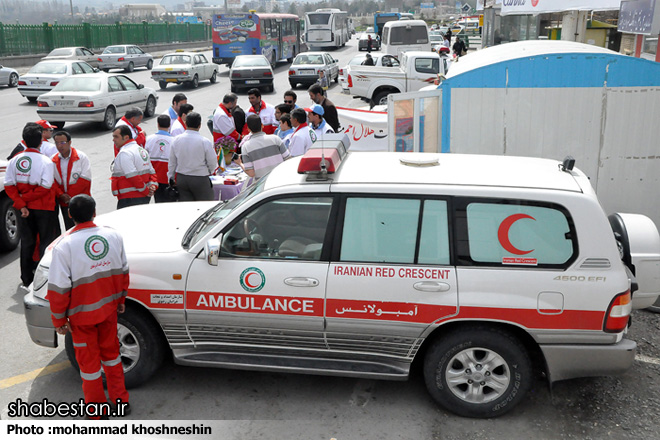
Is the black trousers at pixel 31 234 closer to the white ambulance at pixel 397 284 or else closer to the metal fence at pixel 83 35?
the white ambulance at pixel 397 284

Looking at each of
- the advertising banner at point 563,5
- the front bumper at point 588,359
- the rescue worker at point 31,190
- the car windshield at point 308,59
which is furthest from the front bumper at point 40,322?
the car windshield at point 308,59

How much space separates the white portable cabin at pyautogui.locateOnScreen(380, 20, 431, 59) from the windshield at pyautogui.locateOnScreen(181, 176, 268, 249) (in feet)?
87.0

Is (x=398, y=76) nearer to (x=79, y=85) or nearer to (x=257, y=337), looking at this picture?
(x=79, y=85)

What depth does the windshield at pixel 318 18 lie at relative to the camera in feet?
155

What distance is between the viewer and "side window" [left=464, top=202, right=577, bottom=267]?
443 centimetres

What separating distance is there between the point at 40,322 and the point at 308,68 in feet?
74.6

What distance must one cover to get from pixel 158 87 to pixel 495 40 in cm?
1734

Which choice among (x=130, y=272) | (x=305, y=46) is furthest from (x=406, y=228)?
(x=305, y=46)

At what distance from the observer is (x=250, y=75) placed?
83.6ft

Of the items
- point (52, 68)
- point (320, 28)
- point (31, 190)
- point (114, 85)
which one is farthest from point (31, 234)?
point (320, 28)

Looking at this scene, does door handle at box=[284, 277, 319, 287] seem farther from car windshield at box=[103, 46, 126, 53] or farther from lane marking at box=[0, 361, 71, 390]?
car windshield at box=[103, 46, 126, 53]

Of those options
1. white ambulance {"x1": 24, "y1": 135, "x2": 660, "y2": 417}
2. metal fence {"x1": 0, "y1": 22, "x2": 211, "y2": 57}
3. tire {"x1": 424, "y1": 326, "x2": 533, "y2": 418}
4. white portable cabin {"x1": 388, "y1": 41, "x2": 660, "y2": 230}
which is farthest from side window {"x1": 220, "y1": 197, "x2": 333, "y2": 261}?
metal fence {"x1": 0, "y1": 22, "x2": 211, "y2": 57}

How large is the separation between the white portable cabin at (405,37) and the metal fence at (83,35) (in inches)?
844

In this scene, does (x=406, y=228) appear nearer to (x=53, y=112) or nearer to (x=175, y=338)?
(x=175, y=338)
